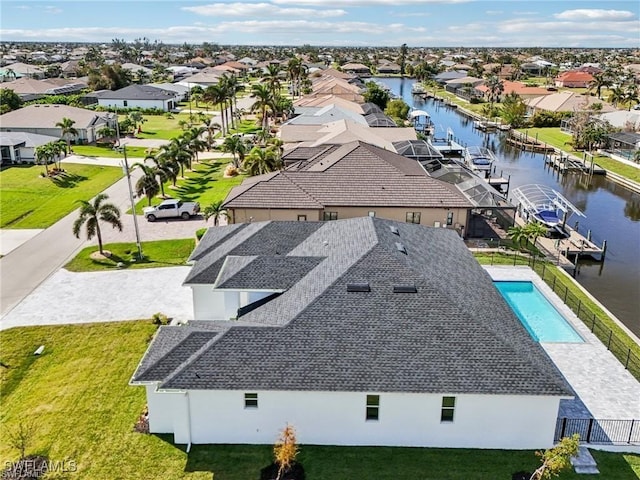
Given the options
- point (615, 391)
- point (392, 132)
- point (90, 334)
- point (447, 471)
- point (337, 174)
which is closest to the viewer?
point (447, 471)

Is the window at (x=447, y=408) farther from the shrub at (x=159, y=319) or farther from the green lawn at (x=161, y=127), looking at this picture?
the green lawn at (x=161, y=127)

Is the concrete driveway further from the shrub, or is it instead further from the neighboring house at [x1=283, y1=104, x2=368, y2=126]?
the neighboring house at [x1=283, y1=104, x2=368, y2=126]

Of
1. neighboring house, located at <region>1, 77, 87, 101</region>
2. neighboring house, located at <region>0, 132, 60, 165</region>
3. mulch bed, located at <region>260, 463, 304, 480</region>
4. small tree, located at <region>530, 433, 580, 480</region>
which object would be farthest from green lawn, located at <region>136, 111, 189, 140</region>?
small tree, located at <region>530, 433, 580, 480</region>

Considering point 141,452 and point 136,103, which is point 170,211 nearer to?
point 141,452

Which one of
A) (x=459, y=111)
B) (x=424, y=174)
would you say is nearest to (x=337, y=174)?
(x=424, y=174)

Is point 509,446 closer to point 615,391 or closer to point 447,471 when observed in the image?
point 447,471

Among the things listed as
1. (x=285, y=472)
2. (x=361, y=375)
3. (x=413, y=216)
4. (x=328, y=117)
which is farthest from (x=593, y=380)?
(x=328, y=117)
